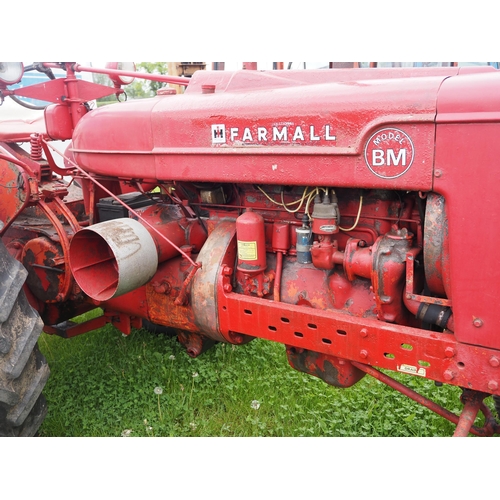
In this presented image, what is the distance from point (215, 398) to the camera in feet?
9.68

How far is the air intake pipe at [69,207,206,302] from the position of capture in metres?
2.19

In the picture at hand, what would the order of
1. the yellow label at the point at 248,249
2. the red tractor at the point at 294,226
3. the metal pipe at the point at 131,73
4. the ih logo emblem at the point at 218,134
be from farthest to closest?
1. the metal pipe at the point at 131,73
2. the yellow label at the point at 248,249
3. the ih logo emblem at the point at 218,134
4. the red tractor at the point at 294,226

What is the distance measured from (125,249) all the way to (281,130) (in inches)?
32.5

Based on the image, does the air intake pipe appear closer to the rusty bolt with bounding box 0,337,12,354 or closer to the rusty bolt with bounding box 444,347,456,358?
the rusty bolt with bounding box 0,337,12,354

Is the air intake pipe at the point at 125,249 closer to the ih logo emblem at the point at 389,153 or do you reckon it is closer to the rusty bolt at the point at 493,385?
the ih logo emblem at the point at 389,153

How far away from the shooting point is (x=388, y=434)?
2596 millimetres

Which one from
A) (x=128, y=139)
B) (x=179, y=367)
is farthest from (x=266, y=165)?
(x=179, y=367)

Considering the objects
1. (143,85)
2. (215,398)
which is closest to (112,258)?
(215,398)

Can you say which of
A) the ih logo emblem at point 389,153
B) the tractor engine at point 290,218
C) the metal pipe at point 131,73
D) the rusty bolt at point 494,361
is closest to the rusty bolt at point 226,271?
the tractor engine at point 290,218

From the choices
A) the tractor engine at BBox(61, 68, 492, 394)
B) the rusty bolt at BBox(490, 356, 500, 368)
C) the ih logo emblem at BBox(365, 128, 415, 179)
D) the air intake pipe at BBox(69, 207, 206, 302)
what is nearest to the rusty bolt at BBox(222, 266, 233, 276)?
the tractor engine at BBox(61, 68, 492, 394)

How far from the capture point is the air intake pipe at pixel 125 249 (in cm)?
219

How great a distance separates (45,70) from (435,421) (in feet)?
10.2

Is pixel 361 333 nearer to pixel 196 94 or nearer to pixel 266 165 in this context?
pixel 266 165

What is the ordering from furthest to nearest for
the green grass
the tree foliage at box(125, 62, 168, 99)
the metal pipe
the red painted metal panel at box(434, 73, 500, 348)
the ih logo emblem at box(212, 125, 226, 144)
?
the tree foliage at box(125, 62, 168, 99)
the metal pipe
the green grass
the ih logo emblem at box(212, 125, 226, 144)
the red painted metal panel at box(434, 73, 500, 348)
